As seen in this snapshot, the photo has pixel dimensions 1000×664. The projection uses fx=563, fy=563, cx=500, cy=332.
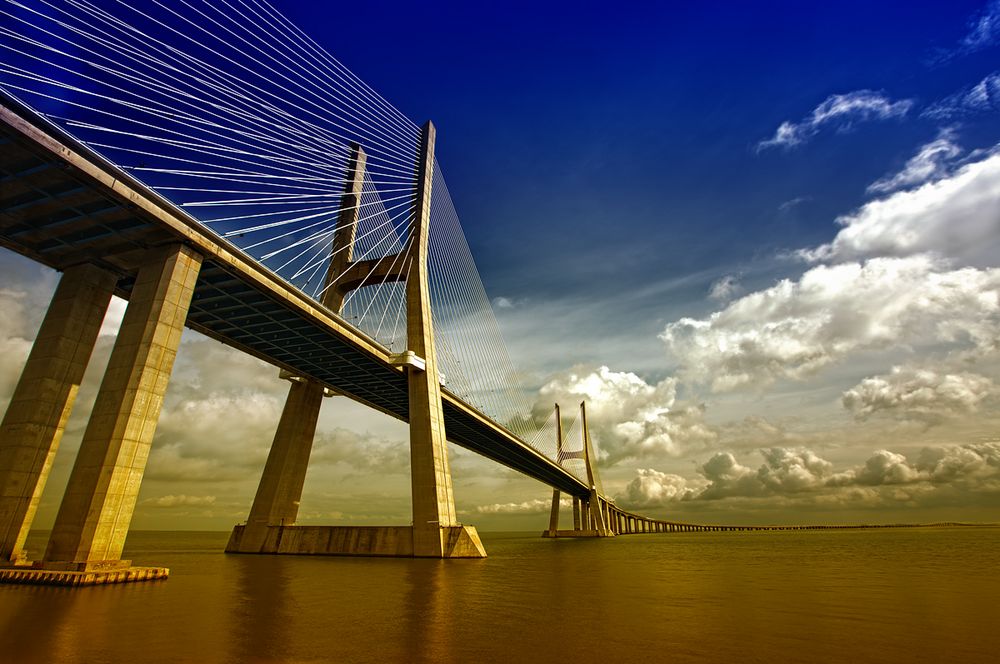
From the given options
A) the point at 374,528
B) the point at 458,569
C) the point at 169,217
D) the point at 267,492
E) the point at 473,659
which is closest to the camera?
the point at 473,659

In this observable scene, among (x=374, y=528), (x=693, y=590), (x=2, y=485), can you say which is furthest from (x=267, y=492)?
(x=693, y=590)

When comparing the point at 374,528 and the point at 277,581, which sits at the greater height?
the point at 374,528

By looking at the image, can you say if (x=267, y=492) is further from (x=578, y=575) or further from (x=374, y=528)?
(x=578, y=575)

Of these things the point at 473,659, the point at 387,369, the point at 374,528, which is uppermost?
the point at 387,369

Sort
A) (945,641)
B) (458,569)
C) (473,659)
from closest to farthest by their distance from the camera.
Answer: (473,659), (945,641), (458,569)

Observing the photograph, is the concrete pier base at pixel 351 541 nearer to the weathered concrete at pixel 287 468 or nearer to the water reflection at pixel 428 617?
the weathered concrete at pixel 287 468

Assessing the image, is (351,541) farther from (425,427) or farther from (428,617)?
(428,617)

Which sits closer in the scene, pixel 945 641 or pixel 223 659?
pixel 223 659
